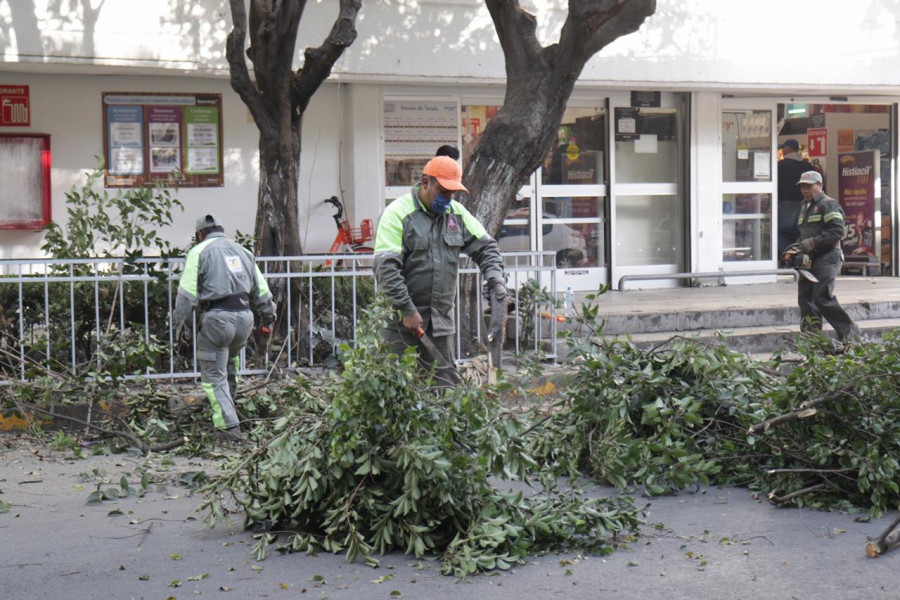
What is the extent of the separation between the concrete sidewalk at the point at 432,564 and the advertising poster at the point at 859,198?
12591mm

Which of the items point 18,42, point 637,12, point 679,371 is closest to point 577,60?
point 637,12

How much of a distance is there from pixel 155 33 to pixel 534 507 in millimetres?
8951

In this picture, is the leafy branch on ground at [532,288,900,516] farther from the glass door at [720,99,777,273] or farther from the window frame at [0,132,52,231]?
the glass door at [720,99,777,273]

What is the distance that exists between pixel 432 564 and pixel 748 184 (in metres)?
12.4

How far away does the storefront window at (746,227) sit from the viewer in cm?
1680

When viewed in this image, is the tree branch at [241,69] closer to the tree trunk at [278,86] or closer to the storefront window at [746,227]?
the tree trunk at [278,86]

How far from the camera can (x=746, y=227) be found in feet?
55.7

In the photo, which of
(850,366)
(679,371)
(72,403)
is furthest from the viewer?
(72,403)

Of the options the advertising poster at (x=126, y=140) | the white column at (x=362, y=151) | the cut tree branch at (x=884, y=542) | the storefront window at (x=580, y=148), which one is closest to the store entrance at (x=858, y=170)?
the storefront window at (x=580, y=148)

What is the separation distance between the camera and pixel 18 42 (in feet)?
40.5

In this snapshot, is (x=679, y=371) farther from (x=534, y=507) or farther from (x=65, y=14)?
→ (x=65, y=14)

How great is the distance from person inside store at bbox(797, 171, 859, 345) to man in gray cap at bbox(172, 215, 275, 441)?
581 cm

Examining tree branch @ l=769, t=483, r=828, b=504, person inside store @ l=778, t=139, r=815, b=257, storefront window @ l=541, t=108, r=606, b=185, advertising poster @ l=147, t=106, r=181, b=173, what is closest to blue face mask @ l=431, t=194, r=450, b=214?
tree branch @ l=769, t=483, r=828, b=504

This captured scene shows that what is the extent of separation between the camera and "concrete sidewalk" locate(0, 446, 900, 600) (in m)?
5.25
